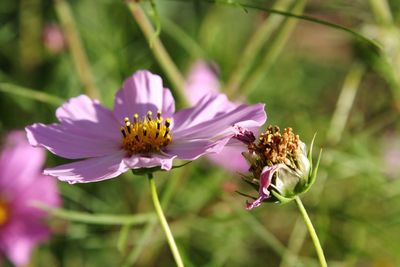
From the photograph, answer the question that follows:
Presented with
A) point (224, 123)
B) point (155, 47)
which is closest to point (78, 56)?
point (155, 47)

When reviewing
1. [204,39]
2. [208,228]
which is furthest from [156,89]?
[204,39]

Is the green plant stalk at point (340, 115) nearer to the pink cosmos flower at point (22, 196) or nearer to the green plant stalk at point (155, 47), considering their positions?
the green plant stalk at point (155, 47)

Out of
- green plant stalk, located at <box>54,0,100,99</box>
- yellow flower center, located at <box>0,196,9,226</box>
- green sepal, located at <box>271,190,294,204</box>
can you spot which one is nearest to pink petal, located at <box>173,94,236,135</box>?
green sepal, located at <box>271,190,294,204</box>

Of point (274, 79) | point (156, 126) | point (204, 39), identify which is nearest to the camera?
point (156, 126)

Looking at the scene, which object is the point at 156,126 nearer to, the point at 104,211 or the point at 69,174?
the point at 69,174

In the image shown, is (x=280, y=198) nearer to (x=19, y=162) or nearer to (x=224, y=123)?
(x=224, y=123)

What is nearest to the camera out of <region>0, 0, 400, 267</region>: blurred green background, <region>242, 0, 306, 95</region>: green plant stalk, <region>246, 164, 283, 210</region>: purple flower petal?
<region>246, 164, 283, 210</region>: purple flower petal

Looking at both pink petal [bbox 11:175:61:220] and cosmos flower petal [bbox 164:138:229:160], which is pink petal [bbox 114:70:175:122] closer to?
cosmos flower petal [bbox 164:138:229:160]

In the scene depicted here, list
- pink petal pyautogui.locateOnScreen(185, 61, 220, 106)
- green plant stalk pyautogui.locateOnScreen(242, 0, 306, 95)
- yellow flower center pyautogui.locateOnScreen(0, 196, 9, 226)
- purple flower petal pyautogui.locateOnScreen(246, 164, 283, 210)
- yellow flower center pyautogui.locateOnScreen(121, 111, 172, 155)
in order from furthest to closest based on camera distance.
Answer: pink petal pyautogui.locateOnScreen(185, 61, 220, 106)
yellow flower center pyautogui.locateOnScreen(0, 196, 9, 226)
green plant stalk pyautogui.locateOnScreen(242, 0, 306, 95)
yellow flower center pyautogui.locateOnScreen(121, 111, 172, 155)
purple flower petal pyautogui.locateOnScreen(246, 164, 283, 210)
